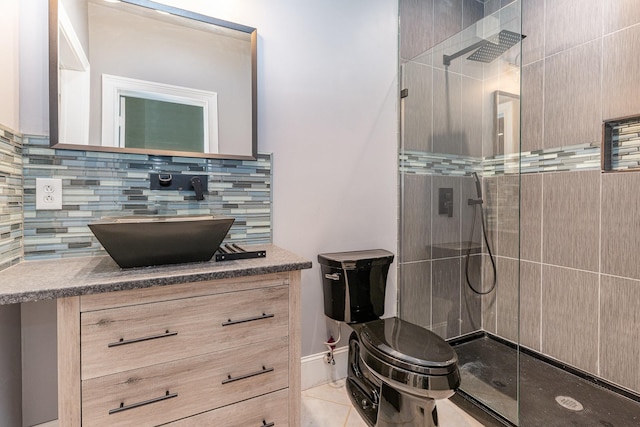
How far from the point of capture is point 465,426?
5.06 feet

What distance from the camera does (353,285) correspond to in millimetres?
1737

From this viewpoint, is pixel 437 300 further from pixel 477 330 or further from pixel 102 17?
pixel 102 17

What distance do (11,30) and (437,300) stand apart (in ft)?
8.24

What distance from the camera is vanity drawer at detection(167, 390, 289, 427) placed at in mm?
1110

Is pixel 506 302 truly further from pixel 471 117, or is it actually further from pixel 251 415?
pixel 251 415

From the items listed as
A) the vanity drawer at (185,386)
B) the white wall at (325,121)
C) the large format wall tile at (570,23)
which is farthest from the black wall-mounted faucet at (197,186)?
the large format wall tile at (570,23)

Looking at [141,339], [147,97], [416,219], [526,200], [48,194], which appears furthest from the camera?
[526,200]

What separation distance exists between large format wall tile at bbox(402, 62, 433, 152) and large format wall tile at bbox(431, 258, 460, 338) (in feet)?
2.60

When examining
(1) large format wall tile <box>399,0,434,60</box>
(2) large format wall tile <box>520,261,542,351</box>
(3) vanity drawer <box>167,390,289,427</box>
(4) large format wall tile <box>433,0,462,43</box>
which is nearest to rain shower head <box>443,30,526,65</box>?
(1) large format wall tile <box>399,0,434,60</box>

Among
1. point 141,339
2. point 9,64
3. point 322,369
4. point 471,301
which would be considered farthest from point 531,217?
point 9,64

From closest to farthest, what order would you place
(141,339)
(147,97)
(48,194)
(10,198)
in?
(141,339)
(10,198)
(48,194)
(147,97)

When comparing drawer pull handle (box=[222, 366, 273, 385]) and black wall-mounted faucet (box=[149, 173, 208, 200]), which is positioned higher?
black wall-mounted faucet (box=[149, 173, 208, 200])

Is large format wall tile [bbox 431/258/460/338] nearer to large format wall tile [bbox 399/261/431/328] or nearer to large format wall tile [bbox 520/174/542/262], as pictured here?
large format wall tile [bbox 399/261/431/328]

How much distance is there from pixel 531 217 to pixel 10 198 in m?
2.85
